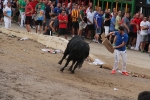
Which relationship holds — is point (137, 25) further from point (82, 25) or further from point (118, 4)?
point (82, 25)

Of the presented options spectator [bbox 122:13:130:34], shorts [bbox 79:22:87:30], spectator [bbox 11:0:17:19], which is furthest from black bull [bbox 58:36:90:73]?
spectator [bbox 11:0:17:19]

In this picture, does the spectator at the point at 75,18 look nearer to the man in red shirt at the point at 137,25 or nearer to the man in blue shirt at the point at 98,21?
the man in blue shirt at the point at 98,21

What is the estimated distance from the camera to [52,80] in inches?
464

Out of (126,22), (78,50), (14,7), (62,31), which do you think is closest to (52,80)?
(78,50)

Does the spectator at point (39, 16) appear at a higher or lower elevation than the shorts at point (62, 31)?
higher

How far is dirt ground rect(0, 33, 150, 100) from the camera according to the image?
9883 millimetres

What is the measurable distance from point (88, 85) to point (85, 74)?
185cm

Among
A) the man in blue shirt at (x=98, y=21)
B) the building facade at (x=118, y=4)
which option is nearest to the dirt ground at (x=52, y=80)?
the man in blue shirt at (x=98, y=21)

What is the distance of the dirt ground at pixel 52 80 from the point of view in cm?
988

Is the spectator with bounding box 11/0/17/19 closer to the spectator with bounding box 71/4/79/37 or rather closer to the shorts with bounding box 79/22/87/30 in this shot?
the spectator with bounding box 71/4/79/37

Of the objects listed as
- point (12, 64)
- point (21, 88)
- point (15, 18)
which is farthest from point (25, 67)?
point (15, 18)

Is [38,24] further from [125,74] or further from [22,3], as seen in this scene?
[125,74]

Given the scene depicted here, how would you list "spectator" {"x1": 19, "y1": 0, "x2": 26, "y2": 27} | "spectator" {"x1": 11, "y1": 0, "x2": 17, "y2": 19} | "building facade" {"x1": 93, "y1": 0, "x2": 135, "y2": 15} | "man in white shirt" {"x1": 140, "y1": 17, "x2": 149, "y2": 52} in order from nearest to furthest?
"man in white shirt" {"x1": 140, "y1": 17, "x2": 149, "y2": 52} → "building facade" {"x1": 93, "y1": 0, "x2": 135, "y2": 15} → "spectator" {"x1": 19, "y1": 0, "x2": 26, "y2": 27} → "spectator" {"x1": 11, "y1": 0, "x2": 17, "y2": 19}

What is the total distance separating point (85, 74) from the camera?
14.0 m
